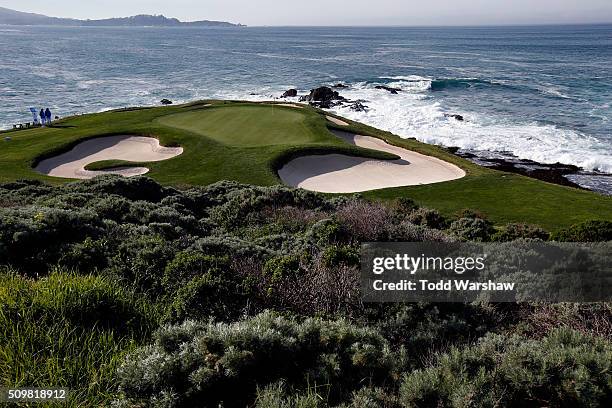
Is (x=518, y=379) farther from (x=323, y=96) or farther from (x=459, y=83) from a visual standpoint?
(x=459, y=83)

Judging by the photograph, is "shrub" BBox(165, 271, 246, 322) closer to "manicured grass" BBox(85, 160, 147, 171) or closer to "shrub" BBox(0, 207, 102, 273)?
"shrub" BBox(0, 207, 102, 273)

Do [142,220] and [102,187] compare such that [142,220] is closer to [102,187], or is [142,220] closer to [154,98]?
[102,187]

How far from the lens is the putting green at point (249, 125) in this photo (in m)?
29.5

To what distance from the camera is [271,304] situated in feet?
22.7

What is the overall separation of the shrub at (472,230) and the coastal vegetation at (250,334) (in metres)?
6.91

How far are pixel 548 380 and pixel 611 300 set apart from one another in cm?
323

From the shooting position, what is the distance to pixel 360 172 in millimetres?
26547

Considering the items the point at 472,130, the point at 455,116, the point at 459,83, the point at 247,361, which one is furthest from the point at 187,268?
the point at 459,83

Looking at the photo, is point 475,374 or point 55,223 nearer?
point 475,374

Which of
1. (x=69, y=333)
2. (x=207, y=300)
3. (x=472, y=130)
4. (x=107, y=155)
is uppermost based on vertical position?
(x=69, y=333)

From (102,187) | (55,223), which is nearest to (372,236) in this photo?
(55,223)

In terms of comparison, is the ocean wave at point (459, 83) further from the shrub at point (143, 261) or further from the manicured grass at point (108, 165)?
Result: the shrub at point (143, 261)

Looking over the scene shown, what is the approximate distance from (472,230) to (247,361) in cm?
1185

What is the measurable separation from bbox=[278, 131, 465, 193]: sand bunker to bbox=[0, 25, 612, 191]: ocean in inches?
485
